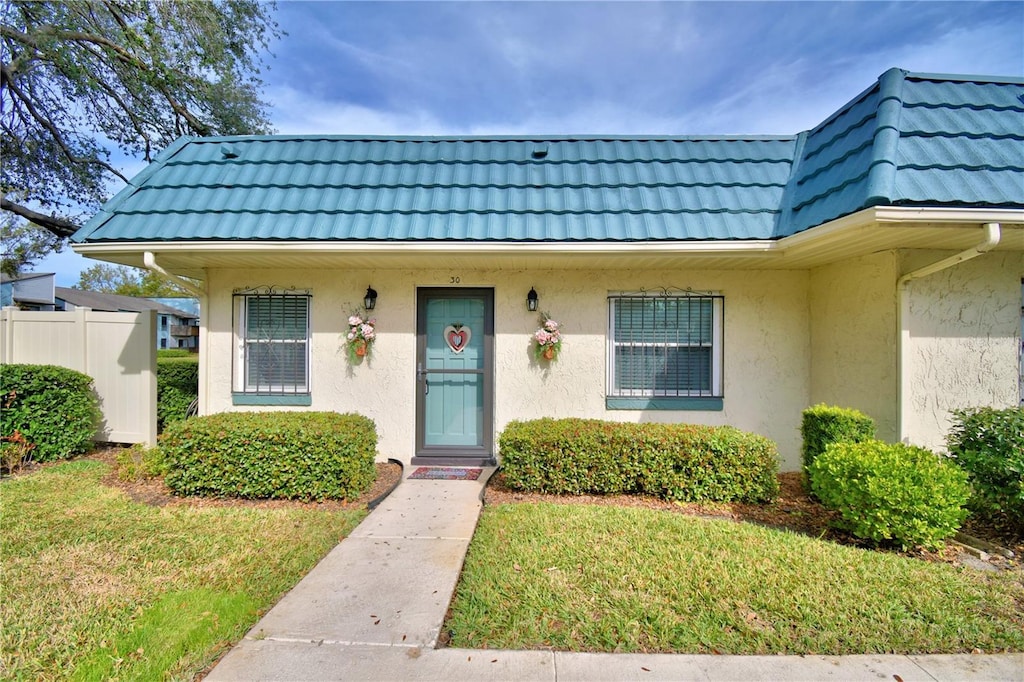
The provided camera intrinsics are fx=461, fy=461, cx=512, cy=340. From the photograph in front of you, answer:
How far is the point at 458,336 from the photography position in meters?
6.13

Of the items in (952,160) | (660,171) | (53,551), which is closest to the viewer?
(53,551)

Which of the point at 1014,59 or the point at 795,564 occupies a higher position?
the point at 1014,59

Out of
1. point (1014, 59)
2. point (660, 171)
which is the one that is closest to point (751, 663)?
point (660, 171)

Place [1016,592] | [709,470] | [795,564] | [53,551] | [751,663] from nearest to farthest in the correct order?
[751,663]
[1016,592]
[795,564]
[53,551]
[709,470]

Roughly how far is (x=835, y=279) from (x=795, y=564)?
3.65 meters

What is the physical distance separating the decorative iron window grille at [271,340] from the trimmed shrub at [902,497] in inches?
234

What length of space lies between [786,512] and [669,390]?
1.96 meters

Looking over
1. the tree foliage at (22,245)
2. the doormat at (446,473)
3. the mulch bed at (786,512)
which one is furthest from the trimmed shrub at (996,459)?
the tree foliage at (22,245)

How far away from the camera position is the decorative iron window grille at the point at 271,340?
19.9 ft

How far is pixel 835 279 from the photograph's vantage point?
17.8 feet

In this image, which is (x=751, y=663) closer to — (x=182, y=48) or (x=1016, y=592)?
(x=1016, y=592)

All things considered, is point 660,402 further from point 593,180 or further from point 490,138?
point 490,138

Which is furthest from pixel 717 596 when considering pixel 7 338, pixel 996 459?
pixel 7 338

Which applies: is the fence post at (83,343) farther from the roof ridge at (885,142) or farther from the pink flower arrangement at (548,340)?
the roof ridge at (885,142)
